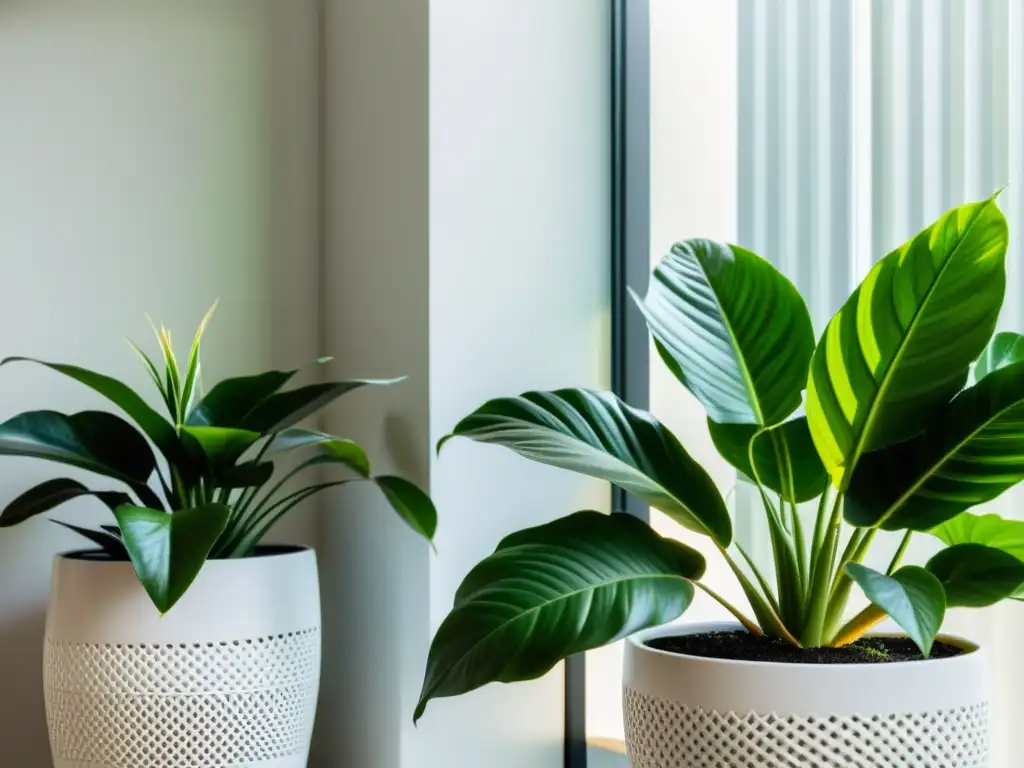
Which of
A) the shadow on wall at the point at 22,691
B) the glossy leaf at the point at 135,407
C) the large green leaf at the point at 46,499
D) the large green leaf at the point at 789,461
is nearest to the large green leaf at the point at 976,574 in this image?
the large green leaf at the point at 789,461

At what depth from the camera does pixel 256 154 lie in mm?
1682

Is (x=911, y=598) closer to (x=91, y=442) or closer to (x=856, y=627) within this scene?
(x=856, y=627)

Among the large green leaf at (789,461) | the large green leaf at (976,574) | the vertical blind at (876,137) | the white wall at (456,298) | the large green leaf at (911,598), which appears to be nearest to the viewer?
the large green leaf at (911,598)

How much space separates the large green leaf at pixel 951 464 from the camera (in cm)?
86

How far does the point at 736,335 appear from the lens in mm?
984

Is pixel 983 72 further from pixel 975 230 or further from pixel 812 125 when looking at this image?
pixel 975 230

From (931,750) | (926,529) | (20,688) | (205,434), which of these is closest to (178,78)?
(205,434)

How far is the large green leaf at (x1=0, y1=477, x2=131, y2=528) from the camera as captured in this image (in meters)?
1.28

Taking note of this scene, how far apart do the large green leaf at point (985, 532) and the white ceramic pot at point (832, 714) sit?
126 mm

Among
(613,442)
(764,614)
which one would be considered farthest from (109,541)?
(764,614)

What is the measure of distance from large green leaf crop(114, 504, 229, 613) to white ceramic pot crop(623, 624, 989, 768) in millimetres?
453

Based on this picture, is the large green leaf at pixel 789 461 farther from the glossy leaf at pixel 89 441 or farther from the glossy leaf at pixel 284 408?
the glossy leaf at pixel 89 441

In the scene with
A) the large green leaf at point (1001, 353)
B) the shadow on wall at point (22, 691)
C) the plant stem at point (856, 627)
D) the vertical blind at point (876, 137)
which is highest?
the vertical blind at point (876, 137)

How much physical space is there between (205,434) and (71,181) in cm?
61
